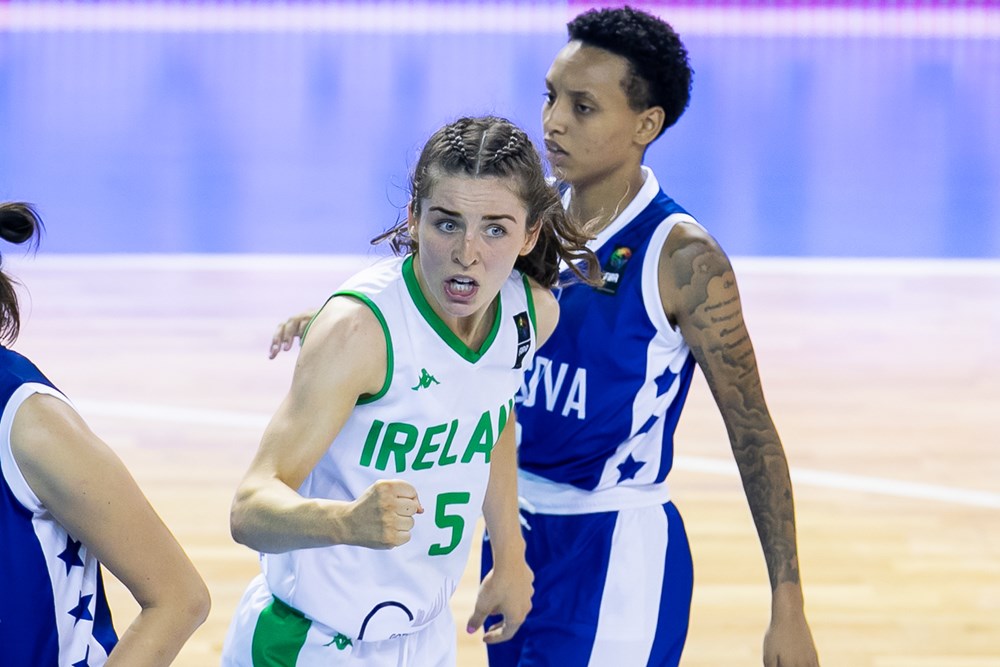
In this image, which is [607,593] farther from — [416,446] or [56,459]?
[56,459]

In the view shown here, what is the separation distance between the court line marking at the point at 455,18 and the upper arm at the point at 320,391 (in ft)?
46.6

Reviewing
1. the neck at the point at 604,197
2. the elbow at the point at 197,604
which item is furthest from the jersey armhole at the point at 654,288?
the elbow at the point at 197,604

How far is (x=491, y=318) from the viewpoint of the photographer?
2.34 metres

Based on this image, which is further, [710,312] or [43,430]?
[710,312]

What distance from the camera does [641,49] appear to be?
2.90m

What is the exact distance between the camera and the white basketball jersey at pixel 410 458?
218cm

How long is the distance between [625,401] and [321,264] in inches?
208

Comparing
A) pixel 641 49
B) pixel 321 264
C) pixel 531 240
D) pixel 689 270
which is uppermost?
pixel 641 49

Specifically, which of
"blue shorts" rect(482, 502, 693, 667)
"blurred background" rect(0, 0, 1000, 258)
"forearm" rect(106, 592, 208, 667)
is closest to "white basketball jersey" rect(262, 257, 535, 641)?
"forearm" rect(106, 592, 208, 667)

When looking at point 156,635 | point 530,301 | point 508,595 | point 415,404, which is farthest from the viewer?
point 508,595

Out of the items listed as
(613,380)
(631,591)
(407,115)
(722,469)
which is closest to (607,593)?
(631,591)

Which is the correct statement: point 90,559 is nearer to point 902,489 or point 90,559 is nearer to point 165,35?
point 902,489

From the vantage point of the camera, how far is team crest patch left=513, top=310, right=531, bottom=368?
2359 mm

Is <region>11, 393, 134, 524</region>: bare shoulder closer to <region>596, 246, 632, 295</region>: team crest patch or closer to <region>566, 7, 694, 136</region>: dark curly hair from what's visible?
<region>596, 246, 632, 295</region>: team crest patch
